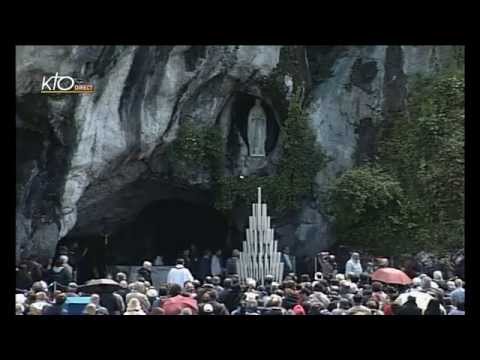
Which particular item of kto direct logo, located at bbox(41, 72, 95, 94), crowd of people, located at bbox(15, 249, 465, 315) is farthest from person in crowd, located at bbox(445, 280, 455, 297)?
kto direct logo, located at bbox(41, 72, 95, 94)

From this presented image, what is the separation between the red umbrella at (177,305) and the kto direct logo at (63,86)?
6385 mm

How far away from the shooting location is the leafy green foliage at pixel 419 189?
52.2 feet

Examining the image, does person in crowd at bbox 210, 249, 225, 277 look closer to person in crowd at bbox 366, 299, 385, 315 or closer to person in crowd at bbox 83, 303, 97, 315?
person in crowd at bbox 366, 299, 385, 315

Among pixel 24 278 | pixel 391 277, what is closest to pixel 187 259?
pixel 24 278

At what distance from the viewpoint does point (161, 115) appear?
642 inches

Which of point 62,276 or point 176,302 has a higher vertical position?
point 62,276

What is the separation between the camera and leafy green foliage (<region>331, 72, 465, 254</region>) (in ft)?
52.2

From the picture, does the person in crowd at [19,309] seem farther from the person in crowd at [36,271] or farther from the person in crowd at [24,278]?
the person in crowd at [36,271]

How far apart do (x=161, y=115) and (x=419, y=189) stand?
15.5 ft

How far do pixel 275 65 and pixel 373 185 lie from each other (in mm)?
2828

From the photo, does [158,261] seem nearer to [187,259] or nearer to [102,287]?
[187,259]

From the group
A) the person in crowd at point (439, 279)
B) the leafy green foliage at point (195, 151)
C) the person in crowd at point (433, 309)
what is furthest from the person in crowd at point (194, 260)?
the person in crowd at point (433, 309)
